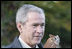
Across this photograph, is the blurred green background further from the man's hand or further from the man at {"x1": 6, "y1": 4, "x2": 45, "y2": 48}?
the man's hand

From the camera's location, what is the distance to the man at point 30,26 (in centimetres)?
147

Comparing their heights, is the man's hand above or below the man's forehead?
below

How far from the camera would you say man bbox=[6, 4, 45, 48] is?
1.47 metres

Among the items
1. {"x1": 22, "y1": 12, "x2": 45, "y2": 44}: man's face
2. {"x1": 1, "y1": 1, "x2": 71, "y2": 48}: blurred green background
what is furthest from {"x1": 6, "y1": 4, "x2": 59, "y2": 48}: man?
{"x1": 1, "y1": 1, "x2": 71, "y2": 48}: blurred green background

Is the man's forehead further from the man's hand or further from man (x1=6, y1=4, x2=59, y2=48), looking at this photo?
the man's hand

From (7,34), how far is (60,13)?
109cm

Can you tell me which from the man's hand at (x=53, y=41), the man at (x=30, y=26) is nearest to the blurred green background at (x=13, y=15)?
the man at (x=30, y=26)

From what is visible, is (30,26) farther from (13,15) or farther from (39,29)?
(13,15)

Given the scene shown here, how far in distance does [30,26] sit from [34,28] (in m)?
0.03

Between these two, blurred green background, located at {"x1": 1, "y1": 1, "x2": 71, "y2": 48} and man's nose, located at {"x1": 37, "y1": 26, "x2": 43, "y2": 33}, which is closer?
man's nose, located at {"x1": 37, "y1": 26, "x2": 43, "y2": 33}

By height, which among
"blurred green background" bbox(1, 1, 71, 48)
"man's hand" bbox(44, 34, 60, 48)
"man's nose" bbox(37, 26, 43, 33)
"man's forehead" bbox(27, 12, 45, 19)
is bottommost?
"blurred green background" bbox(1, 1, 71, 48)

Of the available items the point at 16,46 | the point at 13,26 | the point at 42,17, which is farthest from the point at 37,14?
the point at 13,26

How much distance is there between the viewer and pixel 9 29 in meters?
4.86

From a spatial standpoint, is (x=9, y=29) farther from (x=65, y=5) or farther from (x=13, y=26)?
(x=65, y=5)
